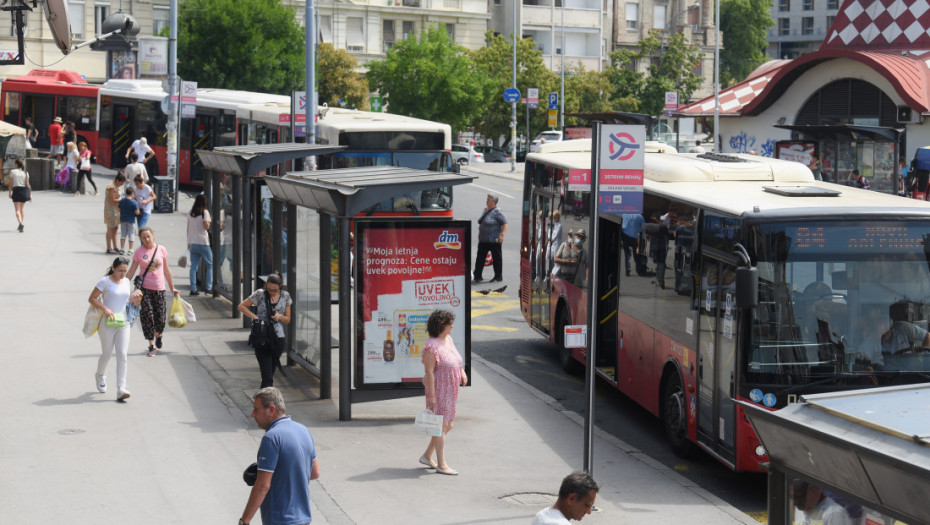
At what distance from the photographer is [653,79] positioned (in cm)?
7881

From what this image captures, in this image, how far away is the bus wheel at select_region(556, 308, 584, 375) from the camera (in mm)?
15894

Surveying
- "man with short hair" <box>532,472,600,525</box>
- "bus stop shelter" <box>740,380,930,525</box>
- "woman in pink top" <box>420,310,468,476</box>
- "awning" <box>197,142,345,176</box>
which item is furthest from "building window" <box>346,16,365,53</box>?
"bus stop shelter" <box>740,380,930,525</box>

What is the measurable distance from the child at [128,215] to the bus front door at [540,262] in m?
9.15

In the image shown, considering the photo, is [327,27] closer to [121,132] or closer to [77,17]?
[77,17]

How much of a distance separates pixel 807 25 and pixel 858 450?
127 metres

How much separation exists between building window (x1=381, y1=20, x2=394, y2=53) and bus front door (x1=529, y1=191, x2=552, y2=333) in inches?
2573

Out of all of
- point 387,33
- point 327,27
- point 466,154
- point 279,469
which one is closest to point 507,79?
point 466,154

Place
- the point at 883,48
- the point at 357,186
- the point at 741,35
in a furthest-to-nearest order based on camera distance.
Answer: the point at 741,35, the point at 883,48, the point at 357,186

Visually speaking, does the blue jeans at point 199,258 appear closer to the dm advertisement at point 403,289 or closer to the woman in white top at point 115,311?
the woman in white top at point 115,311

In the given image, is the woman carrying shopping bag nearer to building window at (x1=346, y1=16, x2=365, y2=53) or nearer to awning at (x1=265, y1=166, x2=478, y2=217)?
awning at (x1=265, y1=166, x2=478, y2=217)

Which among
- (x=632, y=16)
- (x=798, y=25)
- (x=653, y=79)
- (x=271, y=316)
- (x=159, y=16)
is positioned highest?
(x=798, y=25)

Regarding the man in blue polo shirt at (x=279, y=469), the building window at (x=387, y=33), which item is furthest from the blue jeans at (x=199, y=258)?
the building window at (x=387, y=33)

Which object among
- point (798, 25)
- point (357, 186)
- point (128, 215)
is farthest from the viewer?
point (798, 25)

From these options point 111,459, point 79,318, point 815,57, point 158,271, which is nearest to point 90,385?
point 158,271
